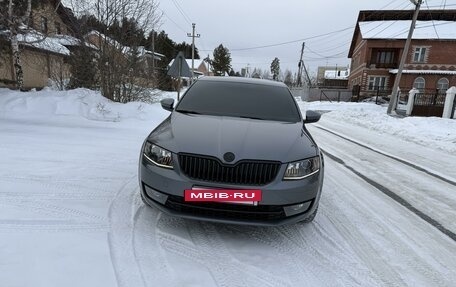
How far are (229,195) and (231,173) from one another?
0.19 metres

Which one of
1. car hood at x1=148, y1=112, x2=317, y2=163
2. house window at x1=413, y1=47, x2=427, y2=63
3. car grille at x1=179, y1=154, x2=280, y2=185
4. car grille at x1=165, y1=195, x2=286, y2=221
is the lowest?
car grille at x1=165, y1=195, x2=286, y2=221

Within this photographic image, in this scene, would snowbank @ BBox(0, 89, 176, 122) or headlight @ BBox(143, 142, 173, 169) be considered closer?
headlight @ BBox(143, 142, 173, 169)

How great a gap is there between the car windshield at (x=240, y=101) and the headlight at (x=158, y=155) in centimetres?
102

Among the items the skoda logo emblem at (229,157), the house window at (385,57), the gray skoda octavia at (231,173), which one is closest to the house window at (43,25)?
the gray skoda octavia at (231,173)

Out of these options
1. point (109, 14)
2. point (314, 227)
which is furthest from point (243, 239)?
point (109, 14)

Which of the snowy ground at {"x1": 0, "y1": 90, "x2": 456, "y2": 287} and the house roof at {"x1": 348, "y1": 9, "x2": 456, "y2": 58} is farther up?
the house roof at {"x1": 348, "y1": 9, "x2": 456, "y2": 58}

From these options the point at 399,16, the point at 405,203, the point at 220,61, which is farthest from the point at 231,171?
the point at 220,61

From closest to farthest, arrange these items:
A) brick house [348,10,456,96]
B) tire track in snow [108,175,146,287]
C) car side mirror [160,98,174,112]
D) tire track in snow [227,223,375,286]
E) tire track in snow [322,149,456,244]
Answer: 1. tire track in snow [108,175,146,287]
2. tire track in snow [227,223,375,286]
3. tire track in snow [322,149,456,244]
4. car side mirror [160,98,174,112]
5. brick house [348,10,456,96]

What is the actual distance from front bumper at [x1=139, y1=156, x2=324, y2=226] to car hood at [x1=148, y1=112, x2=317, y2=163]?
224mm

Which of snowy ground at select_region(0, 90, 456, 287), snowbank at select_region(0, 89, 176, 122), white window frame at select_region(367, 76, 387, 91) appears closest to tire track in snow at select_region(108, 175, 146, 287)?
snowy ground at select_region(0, 90, 456, 287)

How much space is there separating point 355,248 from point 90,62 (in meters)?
11.6

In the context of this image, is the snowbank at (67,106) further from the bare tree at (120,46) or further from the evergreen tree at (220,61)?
the evergreen tree at (220,61)

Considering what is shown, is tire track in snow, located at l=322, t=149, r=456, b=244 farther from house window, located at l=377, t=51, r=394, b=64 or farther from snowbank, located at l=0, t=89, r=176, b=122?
house window, located at l=377, t=51, r=394, b=64

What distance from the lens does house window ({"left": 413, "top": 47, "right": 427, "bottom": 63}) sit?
142ft
